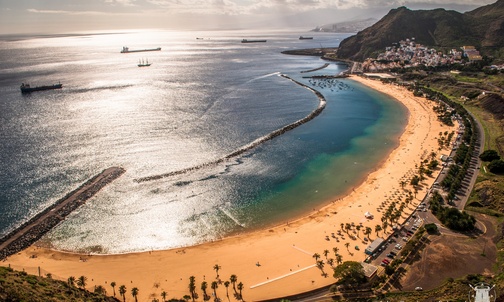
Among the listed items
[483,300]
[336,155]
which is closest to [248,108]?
[336,155]

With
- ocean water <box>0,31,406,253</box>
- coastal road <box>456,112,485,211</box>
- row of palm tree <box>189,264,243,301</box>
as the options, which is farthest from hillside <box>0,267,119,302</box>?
coastal road <box>456,112,485,211</box>

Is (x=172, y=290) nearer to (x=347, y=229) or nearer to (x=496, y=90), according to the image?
(x=347, y=229)

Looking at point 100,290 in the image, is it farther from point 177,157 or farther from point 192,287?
point 177,157

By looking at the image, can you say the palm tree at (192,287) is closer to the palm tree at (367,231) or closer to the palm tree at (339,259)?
the palm tree at (339,259)

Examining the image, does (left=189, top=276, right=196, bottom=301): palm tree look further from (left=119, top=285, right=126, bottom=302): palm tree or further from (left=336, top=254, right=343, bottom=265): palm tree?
(left=336, top=254, right=343, bottom=265): palm tree

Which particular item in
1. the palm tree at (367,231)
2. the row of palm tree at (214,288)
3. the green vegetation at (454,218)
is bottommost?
the row of palm tree at (214,288)

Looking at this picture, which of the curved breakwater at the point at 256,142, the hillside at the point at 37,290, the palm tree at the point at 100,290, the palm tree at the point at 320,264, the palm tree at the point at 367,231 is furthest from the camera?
the curved breakwater at the point at 256,142

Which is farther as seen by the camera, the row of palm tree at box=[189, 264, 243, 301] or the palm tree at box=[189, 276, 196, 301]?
the palm tree at box=[189, 276, 196, 301]

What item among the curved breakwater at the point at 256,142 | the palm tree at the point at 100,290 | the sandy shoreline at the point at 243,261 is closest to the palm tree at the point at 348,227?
the sandy shoreline at the point at 243,261
